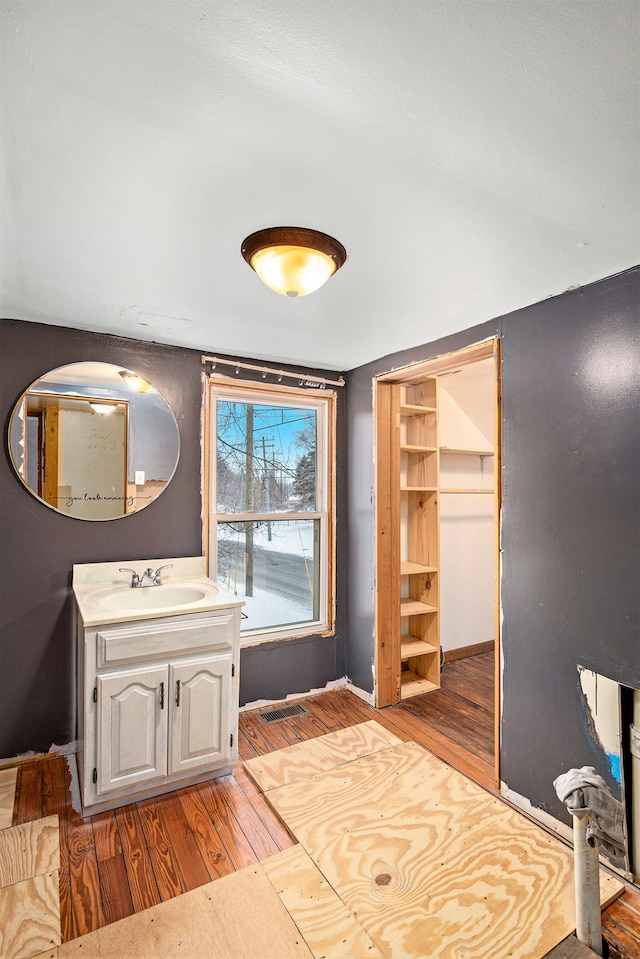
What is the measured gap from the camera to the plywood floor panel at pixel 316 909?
5.05ft

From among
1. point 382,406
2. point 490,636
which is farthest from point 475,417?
point 490,636

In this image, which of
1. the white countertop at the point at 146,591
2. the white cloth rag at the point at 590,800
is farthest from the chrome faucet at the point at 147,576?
the white cloth rag at the point at 590,800

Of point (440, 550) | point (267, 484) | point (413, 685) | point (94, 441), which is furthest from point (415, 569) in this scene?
point (94, 441)

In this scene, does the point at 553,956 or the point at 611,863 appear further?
the point at 611,863

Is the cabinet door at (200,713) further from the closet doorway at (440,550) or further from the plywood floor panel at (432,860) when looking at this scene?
the closet doorway at (440,550)

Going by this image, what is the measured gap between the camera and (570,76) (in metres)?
0.98

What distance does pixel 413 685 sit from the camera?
11.3 feet

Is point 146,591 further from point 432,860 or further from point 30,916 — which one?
point 432,860

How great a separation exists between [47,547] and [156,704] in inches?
39.6

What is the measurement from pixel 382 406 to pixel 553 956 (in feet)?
8.77

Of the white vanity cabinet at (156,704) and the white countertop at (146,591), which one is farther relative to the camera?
the white countertop at (146,591)

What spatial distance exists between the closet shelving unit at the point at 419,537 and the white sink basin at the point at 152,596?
1436 millimetres

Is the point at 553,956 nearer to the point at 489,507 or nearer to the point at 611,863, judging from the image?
the point at 611,863

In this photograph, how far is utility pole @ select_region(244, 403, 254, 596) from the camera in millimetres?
3148
